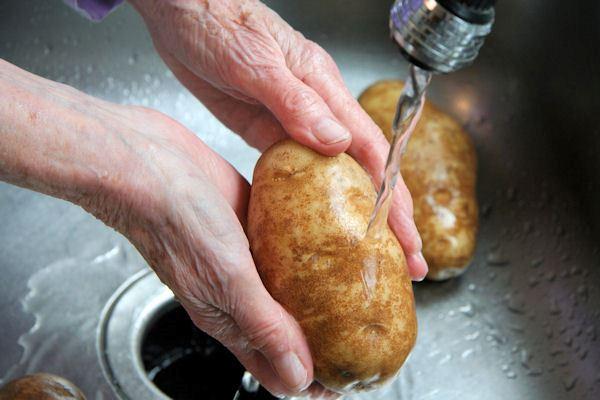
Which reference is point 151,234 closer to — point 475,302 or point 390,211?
point 390,211

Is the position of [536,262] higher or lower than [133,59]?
higher

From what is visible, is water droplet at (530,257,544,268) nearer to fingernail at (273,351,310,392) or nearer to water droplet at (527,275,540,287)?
water droplet at (527,275,540,287)

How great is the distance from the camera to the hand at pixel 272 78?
89 cm

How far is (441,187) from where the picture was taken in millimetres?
1247

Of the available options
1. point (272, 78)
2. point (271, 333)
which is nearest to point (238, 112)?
point (272, 78)

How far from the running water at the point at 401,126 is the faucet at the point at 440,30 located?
0.16 ft

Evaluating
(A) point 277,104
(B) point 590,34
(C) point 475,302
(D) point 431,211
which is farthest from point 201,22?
(B) point 590,34

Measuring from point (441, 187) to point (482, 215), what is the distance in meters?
0.16

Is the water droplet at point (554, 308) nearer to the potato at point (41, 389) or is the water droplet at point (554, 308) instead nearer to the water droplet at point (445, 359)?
the water droplet at point (445, 359)

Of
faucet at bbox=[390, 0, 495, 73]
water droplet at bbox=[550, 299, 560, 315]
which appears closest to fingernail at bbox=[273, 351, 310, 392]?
faucet at bbox=[390, 0, 495, 73]

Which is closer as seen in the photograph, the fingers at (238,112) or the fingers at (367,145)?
the fingers at (367,145)

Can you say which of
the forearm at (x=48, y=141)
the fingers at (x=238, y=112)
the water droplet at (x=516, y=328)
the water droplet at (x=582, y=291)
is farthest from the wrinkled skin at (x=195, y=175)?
the water droplet at (x=582, y=291)

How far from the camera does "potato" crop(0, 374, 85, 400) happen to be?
901mm

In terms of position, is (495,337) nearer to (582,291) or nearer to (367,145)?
(582,291)
